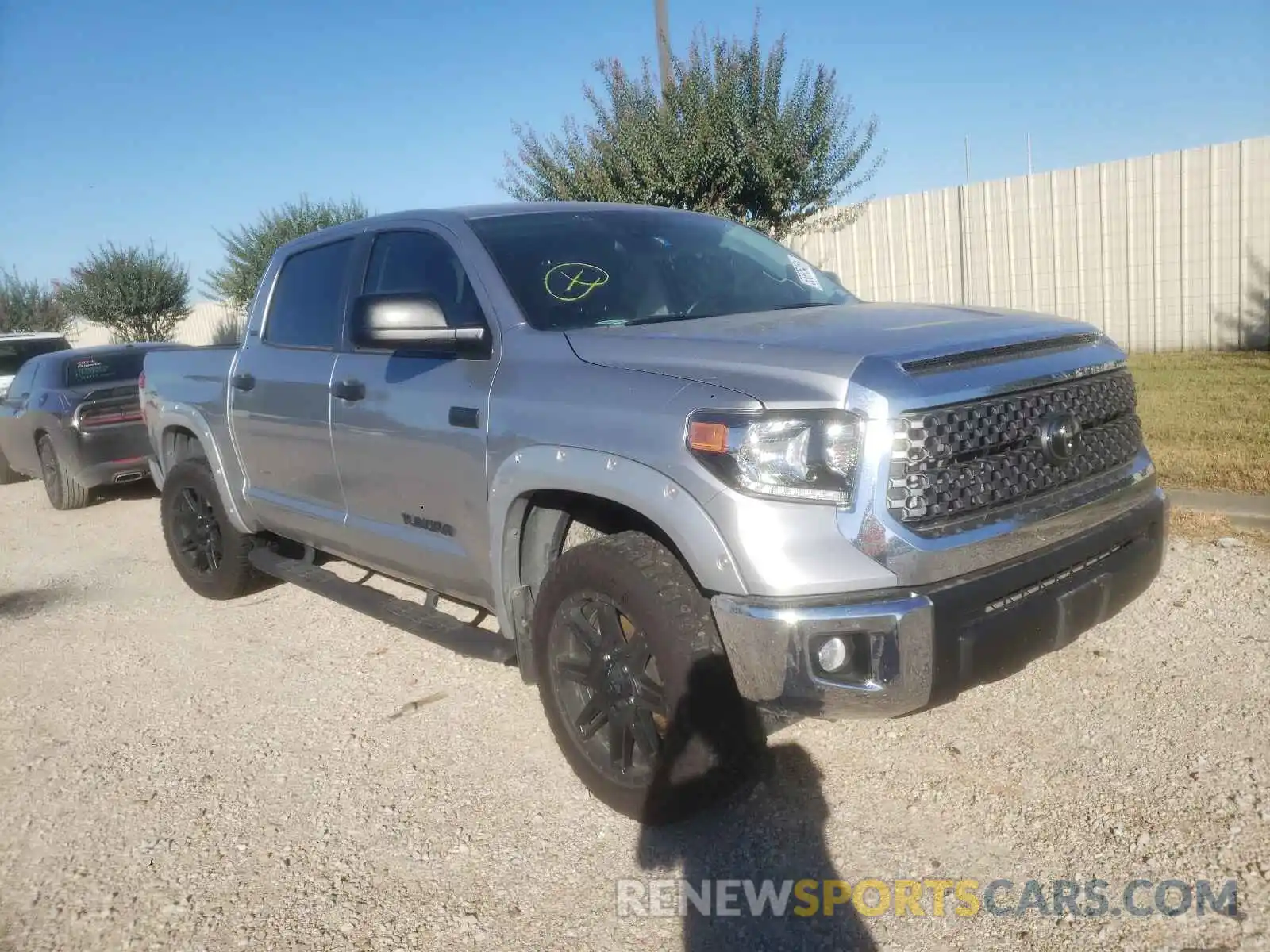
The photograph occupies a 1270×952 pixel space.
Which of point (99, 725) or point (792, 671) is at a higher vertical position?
point (792, 671)

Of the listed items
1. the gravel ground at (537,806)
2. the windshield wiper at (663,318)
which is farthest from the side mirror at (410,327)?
the gravel ground at (537,806)

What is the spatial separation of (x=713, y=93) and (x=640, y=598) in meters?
9.12

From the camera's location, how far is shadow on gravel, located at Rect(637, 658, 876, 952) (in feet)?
8.82

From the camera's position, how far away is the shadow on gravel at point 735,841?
2.69m

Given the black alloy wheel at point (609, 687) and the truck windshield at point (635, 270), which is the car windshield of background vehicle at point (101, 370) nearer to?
the truck windshield at point (635, 270)

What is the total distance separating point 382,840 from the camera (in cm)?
327

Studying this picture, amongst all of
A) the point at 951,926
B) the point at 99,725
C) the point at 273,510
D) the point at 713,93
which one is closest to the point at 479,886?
the point at 951,926

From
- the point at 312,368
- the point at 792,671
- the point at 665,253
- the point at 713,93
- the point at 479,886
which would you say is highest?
the point at 713,93

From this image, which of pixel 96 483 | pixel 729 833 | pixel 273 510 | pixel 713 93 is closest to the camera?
pixel 729 833

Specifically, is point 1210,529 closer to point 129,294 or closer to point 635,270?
point 635,270

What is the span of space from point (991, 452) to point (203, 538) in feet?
15.4

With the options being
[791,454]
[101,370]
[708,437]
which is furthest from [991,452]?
[101,370]

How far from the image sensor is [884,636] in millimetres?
2629

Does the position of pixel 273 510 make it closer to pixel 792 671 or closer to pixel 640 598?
pixel 640 598
